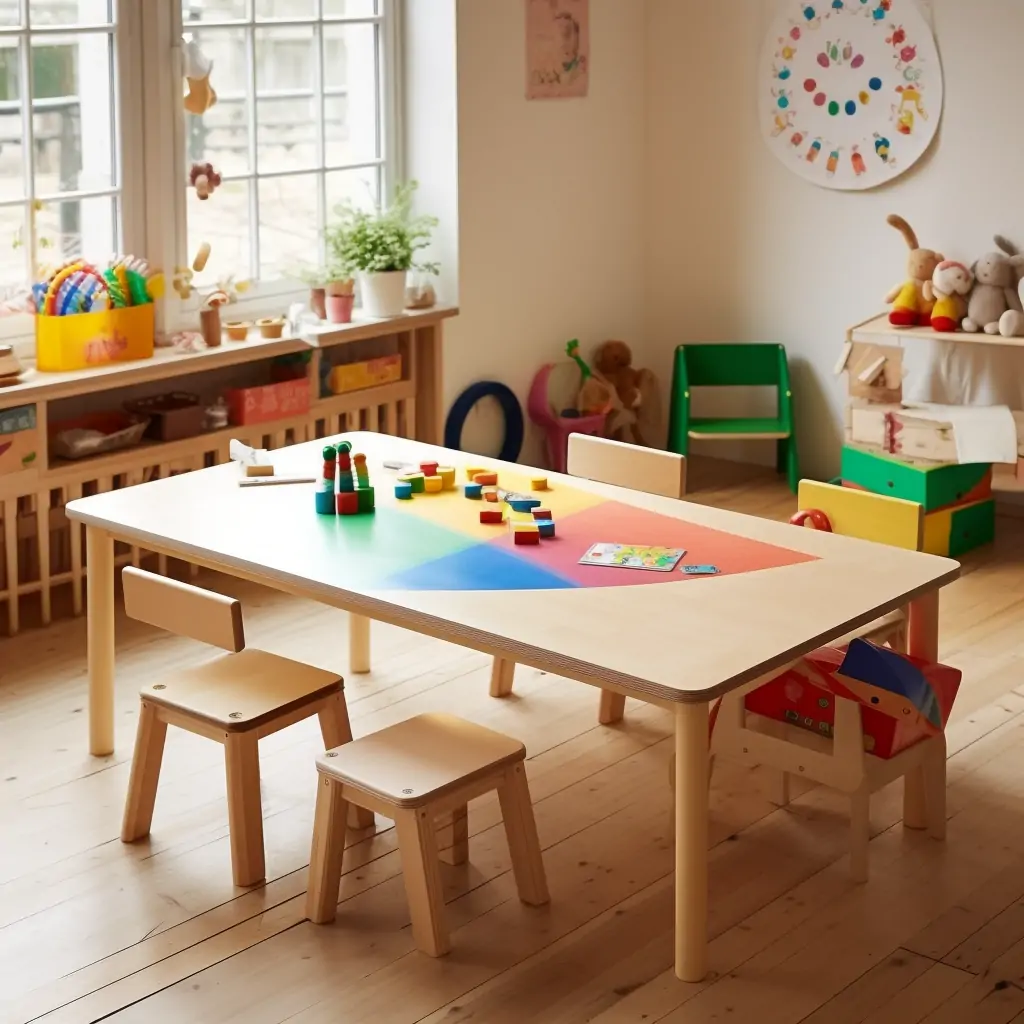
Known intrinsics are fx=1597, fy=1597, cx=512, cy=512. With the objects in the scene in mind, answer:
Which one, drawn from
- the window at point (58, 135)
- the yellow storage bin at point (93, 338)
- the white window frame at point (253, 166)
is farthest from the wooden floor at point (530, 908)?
the white window frame at point (253, 166)

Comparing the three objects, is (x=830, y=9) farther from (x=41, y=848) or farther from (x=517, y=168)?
(x=41, y=848)

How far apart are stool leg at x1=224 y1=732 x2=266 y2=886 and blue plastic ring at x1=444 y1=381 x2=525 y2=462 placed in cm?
231

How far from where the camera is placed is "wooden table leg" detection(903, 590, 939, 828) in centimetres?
295

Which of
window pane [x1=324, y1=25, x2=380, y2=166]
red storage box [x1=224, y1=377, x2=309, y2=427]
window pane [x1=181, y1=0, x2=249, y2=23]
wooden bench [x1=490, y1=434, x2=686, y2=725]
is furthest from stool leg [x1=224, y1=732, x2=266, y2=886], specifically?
window pane [x1=324, y1=25, x2=380, y2=166]

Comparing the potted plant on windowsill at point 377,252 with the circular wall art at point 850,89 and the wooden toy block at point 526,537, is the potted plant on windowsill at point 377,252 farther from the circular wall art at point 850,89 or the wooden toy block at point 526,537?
the wooden toy block at point 526,537

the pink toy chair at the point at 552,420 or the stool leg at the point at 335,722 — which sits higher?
the pink toy chair at the point at 552,420

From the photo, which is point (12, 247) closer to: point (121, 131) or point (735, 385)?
point (121, 131)

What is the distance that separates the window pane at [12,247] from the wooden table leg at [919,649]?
253 centimetres

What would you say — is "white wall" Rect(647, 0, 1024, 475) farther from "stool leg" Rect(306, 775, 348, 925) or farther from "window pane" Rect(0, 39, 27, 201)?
"stool leg" Rect(306, 775, 348, 925)

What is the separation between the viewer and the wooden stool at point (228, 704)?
276 centimetres

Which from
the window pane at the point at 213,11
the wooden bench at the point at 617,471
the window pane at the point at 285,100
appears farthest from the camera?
the window pane at the point at 285,100

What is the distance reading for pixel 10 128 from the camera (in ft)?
13.4

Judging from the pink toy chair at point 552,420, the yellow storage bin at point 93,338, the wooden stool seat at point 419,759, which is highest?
the yellow storage bin at point 93,338

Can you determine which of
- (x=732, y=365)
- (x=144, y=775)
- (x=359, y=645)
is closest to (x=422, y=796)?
(x=144, y=775)
